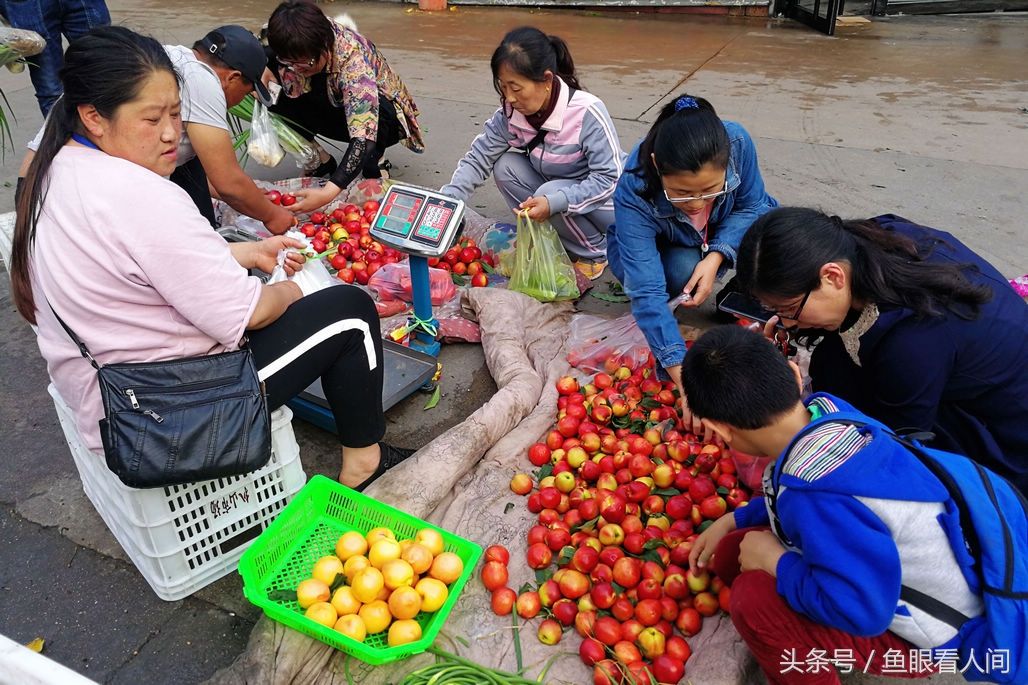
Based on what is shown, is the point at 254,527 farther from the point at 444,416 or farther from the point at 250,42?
the point at 250,42

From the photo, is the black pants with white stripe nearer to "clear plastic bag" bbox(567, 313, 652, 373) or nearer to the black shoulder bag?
the black shoulder bag

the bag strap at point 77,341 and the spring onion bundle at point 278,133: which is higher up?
the bag strap at point 77,341

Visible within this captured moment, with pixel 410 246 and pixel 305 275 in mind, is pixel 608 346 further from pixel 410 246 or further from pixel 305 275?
pixel 305 275

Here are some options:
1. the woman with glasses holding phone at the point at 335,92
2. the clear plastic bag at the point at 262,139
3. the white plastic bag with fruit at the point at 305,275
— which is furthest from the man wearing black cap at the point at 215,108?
the clear plastic bag at the point at 262,139

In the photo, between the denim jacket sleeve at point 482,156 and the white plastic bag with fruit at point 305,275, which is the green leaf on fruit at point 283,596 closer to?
the white plastic bag with fruit at point 305,275

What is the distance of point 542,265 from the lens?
12.6ft

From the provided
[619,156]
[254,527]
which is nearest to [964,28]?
[619,156]

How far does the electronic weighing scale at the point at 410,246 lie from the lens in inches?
121

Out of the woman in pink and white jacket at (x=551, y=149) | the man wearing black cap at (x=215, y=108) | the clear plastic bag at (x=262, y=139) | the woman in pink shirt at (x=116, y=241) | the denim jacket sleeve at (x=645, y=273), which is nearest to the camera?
the woman in pink shirt at (x=116, y=241)

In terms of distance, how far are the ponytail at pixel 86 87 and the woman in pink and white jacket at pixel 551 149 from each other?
1767mm

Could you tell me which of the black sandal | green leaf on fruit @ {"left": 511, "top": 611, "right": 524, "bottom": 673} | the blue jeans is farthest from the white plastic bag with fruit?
the blue jeans

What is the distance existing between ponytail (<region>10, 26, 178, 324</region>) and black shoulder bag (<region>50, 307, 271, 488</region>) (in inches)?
11.4

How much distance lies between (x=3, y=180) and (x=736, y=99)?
20.0ft

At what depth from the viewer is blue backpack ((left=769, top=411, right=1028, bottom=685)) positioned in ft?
5.24
